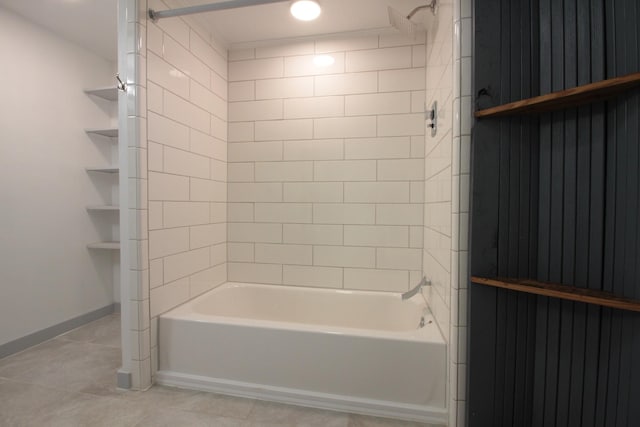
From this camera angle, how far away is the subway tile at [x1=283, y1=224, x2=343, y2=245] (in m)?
2.08

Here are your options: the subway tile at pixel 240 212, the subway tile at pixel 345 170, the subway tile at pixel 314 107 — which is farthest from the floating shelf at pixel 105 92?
the subway tile at pixel 345 170

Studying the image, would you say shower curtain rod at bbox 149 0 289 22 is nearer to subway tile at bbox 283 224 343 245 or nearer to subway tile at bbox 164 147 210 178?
subway tile at bbox 164 147 210 178

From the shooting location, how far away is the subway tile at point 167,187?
1529 mm

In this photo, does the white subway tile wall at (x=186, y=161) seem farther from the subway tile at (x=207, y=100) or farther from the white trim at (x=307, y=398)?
the white trim at (x=307, y=398)

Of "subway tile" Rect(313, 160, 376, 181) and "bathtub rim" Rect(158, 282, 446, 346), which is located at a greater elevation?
"subway tile" Rect(313, 160, 376, 181)

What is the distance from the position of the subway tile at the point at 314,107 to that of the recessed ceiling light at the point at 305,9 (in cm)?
49

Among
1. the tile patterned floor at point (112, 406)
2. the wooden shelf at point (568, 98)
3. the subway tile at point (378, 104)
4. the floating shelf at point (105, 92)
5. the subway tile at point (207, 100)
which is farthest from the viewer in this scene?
Result: the floating shelf at point (105, 92)

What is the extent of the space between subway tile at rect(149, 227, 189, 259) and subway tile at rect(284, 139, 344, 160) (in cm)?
90

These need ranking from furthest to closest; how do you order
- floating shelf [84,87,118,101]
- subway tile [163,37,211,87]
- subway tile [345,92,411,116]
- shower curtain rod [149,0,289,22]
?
floating shelf [84,87,118,101] → subway tile [345,92,411,116] → subway tile [163,37,211,87] → shower curtain rod [149,0,289,22]

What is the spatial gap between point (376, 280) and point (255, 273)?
0.93 meters

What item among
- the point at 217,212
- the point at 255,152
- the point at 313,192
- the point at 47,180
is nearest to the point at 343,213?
the point at 313,192

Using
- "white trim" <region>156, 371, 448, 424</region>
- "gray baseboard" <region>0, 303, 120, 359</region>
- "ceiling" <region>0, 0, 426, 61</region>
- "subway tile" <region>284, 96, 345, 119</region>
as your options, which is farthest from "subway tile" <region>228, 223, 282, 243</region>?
"gray baseboard" <region>0, 303, 120, 359</region>

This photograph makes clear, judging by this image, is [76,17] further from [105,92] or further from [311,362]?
[311,362]

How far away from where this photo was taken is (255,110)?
2170mm
